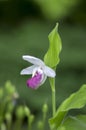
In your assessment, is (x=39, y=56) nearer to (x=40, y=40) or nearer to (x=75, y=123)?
(x=40, y=40)

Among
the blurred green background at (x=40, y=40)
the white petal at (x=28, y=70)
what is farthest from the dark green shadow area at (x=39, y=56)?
the white petal at (x=28, y=70)

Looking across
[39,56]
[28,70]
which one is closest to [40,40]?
[39,56]

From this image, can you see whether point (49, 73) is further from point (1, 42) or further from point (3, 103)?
point (1, 42)

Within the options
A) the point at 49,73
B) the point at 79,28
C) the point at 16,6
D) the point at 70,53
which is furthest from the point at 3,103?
the point at 16,6

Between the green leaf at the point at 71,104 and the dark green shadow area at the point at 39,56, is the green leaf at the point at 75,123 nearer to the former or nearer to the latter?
the green leaf at the point at 71,104

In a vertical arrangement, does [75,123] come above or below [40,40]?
above

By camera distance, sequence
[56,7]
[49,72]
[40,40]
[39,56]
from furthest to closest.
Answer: [56,7] → [40,40] → [39,56] → [49,72]

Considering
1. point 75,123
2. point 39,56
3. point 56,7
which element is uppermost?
point 75,123
